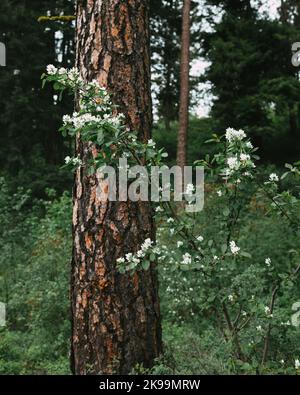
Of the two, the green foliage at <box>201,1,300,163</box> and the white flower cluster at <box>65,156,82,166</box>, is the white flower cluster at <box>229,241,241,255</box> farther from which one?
the green foliage at <box>201,1,300,163</box>

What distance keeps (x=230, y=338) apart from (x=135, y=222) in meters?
1.04

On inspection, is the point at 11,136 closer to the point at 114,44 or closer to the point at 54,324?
the point at 54,324

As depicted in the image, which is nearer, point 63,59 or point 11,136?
point 11,136

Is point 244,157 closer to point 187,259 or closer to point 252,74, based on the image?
point 187,259

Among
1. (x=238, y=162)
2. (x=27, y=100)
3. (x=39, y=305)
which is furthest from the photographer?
(x=27, y=100)

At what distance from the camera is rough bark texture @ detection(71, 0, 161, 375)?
3.66 metres

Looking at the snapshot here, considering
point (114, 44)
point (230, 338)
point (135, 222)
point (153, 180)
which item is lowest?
point (230, 338)

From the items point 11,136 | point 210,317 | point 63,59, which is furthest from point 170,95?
point 210,317

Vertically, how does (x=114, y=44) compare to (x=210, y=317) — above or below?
above

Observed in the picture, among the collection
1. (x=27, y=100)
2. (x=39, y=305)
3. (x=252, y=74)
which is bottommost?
(x=39, y=305)

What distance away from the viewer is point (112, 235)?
3.65m

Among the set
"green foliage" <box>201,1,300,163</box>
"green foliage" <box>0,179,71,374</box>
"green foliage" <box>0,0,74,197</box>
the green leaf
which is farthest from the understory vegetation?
"green foliage" <box>201,1,300,163</box>

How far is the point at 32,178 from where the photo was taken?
1341 centimetres

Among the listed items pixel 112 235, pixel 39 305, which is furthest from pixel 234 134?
pixel 39 305
